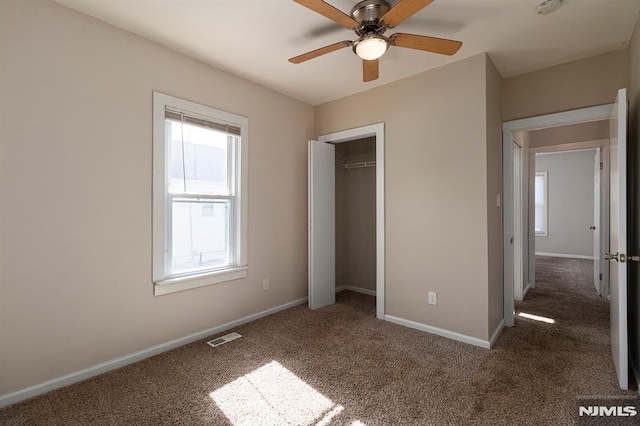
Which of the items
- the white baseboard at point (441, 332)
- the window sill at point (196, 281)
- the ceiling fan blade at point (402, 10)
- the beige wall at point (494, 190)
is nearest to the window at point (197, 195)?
the window sill at point (196, 281)

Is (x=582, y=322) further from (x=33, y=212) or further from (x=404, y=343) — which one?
(x=33, y=212)

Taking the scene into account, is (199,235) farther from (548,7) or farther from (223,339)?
(548,7)

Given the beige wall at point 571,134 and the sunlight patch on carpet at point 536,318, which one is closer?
the sunlight patch on carpet at point 536,318

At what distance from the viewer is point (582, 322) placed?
3273 mm

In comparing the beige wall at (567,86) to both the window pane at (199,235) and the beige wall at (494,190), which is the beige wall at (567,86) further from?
the window pane at (199,235)

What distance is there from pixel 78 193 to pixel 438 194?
3.03m

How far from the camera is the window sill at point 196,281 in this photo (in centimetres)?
261

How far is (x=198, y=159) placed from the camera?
2949 millimetres

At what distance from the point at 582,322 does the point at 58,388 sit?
4.81 meters

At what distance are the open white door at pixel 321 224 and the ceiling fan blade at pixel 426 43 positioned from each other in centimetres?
184

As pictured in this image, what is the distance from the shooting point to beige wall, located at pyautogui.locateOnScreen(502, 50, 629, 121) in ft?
8.68

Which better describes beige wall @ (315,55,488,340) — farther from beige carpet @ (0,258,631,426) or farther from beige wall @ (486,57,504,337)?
beige carpet @ (0,258,631,426)

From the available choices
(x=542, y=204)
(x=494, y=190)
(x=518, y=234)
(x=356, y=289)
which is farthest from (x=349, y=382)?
(x=542, y=204)

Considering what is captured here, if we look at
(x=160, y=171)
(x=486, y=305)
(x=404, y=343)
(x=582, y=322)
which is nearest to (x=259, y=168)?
(x=160, y=171)
